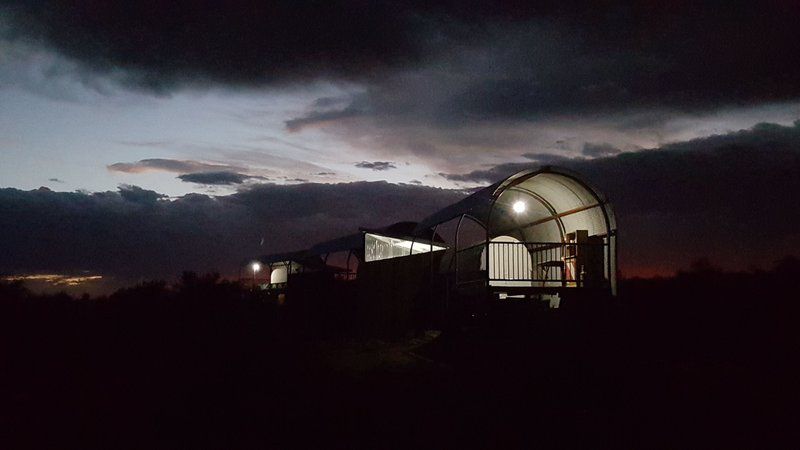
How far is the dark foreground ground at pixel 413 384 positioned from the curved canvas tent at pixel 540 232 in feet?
4.19

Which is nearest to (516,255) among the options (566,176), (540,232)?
(540,232)

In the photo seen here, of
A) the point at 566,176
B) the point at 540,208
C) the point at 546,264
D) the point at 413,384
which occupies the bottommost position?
the point at 413,384

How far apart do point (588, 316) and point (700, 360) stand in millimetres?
2594

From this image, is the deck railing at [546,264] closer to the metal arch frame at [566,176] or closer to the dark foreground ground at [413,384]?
the metal arch frame at [566,176]

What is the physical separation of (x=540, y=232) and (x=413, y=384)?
9.75 m

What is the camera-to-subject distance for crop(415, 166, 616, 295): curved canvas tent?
15875 mm

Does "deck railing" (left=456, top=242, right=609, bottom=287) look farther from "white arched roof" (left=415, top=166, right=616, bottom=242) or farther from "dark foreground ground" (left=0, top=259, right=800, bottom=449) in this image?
"dark foreground ground" (left=0, top=259, right=800, bottom=449)

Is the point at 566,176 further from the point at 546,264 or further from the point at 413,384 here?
the point at 413,384

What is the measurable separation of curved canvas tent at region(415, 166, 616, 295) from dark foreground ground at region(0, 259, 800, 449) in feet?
4.19

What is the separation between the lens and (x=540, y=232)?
1970 cm

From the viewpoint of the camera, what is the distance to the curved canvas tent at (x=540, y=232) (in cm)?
1588

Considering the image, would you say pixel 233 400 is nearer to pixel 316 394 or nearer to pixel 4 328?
pixel 316 394

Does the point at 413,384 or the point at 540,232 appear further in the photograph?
the point at 540,232

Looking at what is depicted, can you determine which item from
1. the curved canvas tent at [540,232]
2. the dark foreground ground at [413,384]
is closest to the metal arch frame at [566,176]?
the curved canvas tent at [540,232]
